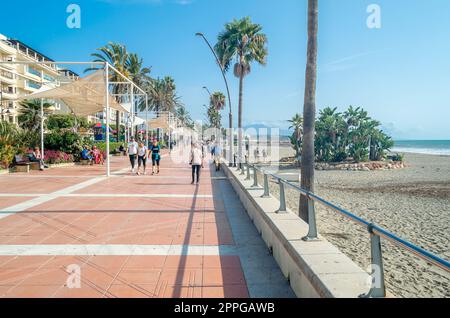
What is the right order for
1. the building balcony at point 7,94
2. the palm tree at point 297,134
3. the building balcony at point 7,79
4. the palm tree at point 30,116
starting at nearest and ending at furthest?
the palm tree at point 297,134, the palm tree at point 30,116, the building balcony at point 7,94, the building balcony at point 7,79

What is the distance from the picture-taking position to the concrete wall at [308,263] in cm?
263

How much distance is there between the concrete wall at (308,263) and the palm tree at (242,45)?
637 inches

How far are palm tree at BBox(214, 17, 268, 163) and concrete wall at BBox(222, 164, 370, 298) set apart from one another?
637 inches

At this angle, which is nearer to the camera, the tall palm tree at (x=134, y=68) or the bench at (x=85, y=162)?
the bench at (x=85, y=162)

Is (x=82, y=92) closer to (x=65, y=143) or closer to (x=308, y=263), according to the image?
(x=65, y=143)

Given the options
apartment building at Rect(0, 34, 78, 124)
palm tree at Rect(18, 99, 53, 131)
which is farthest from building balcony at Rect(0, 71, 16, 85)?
palm tree at Rect(18, 99, 53, 131)

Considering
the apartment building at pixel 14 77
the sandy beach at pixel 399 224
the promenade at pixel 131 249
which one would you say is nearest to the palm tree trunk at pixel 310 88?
the sandy beach at pixel 399 224

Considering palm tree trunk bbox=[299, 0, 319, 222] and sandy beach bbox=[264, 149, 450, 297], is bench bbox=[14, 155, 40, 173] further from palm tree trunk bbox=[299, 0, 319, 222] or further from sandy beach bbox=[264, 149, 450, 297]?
palm tree trunk bbox=[299, 0, 319, 222]

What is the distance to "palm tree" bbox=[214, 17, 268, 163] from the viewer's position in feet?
66.8

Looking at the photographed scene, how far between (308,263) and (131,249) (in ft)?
9.07

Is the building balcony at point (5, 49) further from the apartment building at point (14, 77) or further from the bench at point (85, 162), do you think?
the bench at point (85, 162)

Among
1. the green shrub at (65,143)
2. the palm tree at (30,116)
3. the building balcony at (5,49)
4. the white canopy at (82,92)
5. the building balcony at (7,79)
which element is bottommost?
the green shrub at (65,143)

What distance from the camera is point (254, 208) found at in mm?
6438

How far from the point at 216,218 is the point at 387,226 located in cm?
459
